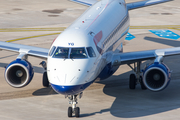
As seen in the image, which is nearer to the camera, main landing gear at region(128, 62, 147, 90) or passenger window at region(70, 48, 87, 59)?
passenger window at region(70, 48, 87, 59)

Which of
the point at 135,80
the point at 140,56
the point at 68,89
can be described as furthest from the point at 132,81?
the point at 68,89

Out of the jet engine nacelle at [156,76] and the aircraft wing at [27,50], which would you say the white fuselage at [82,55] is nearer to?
the jet engine nacelle at [156,76]

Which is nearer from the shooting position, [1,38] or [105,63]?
[105,63]

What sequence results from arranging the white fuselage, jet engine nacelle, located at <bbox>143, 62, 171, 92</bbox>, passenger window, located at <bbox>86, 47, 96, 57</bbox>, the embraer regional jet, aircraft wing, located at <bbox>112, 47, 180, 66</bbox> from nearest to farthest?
the white fuselage < the embraer regional jet < passenger window, located at <bbox>86, 47, 96, 57</bbox> < jet engine nacelle, located at <bbox>143, 62, 171, 92</bbox> < aircraft wing, located at <bbox>112, 47, 180, 66</bbox>

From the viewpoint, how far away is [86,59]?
57.4 feet

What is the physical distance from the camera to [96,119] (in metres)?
18.0

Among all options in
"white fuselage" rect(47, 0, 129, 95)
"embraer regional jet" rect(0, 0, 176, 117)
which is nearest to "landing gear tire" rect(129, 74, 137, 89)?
"embraer regional jet" rect(0, 0, 176, 117)

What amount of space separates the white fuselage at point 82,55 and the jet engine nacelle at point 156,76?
7.96 ft

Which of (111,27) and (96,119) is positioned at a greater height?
(111,27)

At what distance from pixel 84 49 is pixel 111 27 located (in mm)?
5674

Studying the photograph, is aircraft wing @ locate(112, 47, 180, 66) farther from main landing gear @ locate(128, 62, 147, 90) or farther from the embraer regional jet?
main landing gear @ locate(128, 62, 147, 90)

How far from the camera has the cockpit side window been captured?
1759cm

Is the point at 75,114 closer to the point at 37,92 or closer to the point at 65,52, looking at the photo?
the point at 65,52

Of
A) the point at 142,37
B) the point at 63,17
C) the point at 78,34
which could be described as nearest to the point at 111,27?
the point at 78,34
